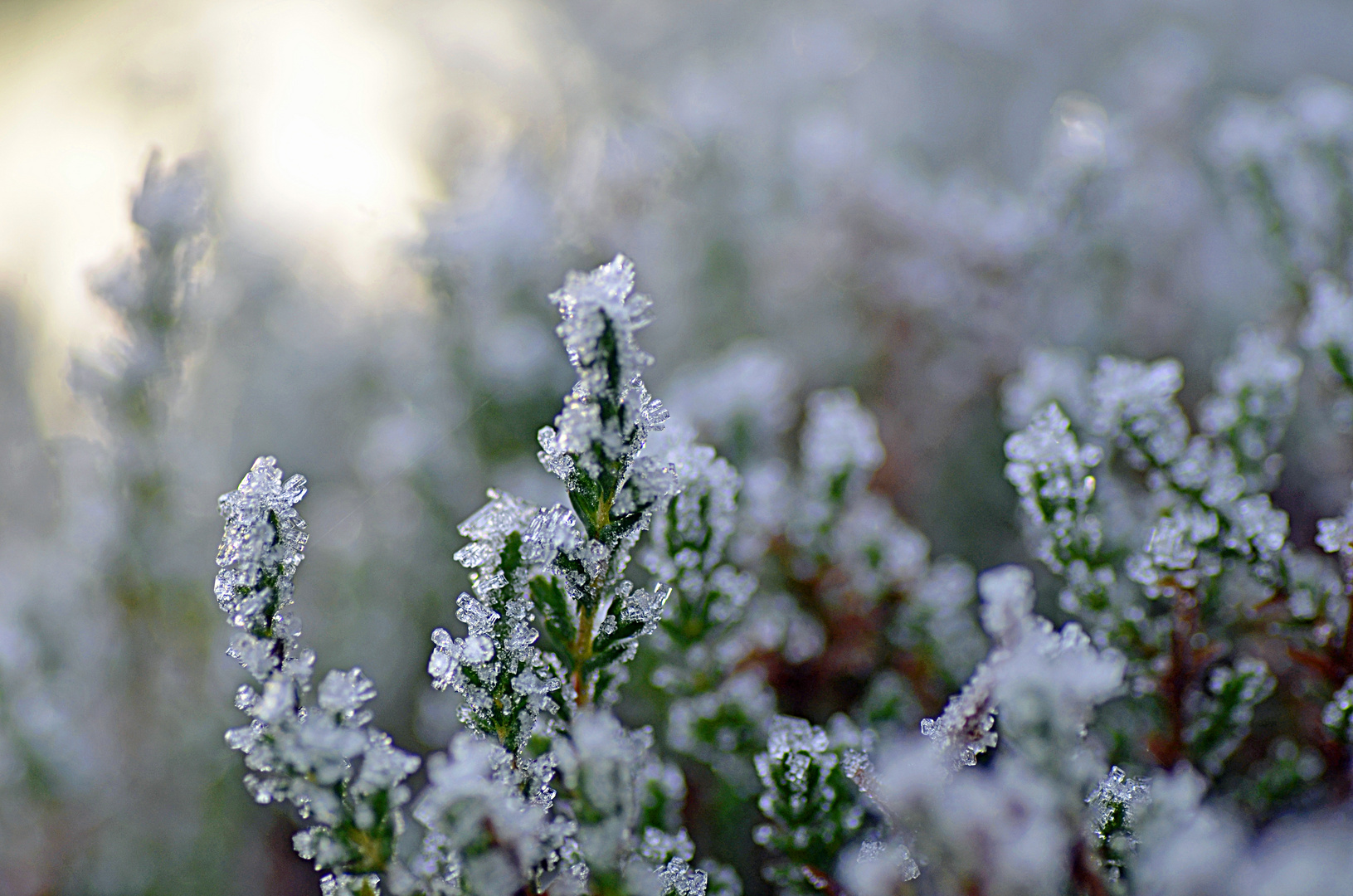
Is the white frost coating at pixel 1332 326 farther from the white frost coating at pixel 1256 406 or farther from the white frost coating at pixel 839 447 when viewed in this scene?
the white frost coating at pixel 839 447

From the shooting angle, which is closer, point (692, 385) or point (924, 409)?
point (692, 385)

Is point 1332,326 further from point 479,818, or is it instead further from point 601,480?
point 479,818

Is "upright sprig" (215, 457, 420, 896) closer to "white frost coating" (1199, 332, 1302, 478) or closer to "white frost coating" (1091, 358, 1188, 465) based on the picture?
"white frost coating" (1091, 358, 1188, 465)

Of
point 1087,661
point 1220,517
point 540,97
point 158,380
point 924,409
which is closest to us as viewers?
point 1087,661

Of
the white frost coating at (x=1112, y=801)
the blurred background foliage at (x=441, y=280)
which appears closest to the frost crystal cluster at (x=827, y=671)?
the white frost coating at (x=1112, y=801)

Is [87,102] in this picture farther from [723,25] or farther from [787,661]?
[787,661]

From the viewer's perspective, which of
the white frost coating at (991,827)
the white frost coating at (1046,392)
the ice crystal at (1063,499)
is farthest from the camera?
the white frost coating at (1046,392)

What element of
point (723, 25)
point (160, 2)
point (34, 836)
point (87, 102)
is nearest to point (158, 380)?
point (34, 836)
